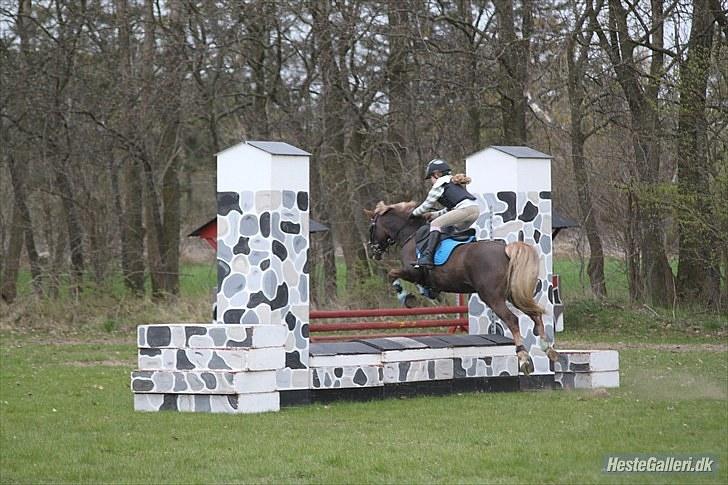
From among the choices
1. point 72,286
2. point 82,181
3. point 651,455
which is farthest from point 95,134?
point 651,455

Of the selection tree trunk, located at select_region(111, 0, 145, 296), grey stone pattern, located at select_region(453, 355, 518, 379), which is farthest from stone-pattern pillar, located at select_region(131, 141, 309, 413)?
tree trunk, located at select_region(111, 0, 145, 296)

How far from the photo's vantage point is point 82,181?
1141 inches

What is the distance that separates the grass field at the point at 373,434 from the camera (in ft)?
31.2

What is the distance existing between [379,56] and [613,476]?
19549 millimetres

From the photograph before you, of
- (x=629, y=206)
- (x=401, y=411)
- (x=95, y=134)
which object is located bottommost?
(x=401, y=411)

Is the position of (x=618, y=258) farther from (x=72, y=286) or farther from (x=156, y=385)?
(x=156, y=385)

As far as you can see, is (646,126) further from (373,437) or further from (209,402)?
(373,437)

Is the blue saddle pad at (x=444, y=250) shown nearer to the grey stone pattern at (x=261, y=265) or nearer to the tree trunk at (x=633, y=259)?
the grey stone pattern at (x=261, y=265)

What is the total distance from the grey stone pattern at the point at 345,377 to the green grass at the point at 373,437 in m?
0.27

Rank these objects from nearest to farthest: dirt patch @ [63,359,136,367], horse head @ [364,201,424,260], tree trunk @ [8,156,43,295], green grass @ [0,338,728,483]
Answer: green grass @ [0,338,728,483], horse head @ [364,201,424,260], dirt patch @ [63,359,136,367], tree trunk @ [8,156,43,295]

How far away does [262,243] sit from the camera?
1371cm

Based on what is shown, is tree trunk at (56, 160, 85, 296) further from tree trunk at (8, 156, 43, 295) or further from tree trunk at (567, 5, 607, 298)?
tree trunk at (567, 5, 607, 298)

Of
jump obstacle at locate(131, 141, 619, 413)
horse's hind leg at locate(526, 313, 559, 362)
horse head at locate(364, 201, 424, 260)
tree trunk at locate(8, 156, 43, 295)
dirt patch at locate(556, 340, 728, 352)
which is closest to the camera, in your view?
jump obstacle at locate(131, 141, 619, 413)

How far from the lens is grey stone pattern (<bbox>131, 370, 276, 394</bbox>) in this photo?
1302 cm
